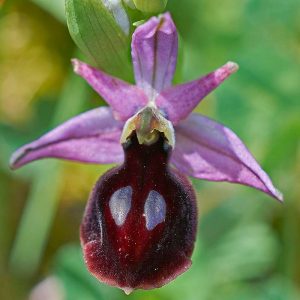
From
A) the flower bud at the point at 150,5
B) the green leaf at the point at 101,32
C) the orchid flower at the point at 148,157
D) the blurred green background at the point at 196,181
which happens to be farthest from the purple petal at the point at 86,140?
the blurred green background at the point at 196,181

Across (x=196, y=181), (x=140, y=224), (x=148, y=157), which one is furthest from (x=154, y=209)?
(x=196, y=181)

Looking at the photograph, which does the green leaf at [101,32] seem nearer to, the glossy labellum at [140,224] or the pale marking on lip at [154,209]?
the glossy labellum at [140,224]

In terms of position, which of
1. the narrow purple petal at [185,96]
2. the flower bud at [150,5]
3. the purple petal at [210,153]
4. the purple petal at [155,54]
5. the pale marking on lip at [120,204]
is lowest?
the purple petal at [210,153]

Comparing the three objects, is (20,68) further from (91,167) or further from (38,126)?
(91,167)

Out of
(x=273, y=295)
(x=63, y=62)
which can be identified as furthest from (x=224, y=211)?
(x=63, y=62)

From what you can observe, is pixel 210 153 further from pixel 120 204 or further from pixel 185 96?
pixel 120 204

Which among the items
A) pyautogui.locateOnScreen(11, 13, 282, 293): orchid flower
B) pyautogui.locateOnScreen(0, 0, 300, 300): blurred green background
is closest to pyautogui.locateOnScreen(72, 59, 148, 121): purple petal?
pyautogui.locateOnScreen(11, 13, 282, 293): orchid flower

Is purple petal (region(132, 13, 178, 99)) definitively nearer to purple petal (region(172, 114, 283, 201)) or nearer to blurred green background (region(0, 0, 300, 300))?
purple petal (region(172, 114, 283, 201))
